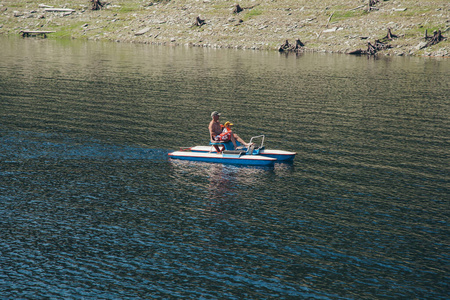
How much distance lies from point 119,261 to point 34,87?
156 ft

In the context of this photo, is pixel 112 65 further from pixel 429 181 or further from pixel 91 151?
pixel 429 181

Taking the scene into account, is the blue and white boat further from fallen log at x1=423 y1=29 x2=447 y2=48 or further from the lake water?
fallen log at x1=423 y1=29 x2=447 y2=48

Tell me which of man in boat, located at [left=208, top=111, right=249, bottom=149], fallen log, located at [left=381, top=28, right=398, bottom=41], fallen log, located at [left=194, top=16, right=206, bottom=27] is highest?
fallen log, located at [left=194, top=16, right=206, bottom=27]

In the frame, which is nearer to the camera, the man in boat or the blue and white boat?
the blue and white boat

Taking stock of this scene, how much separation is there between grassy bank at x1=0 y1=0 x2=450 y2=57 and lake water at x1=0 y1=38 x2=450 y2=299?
7498 centimetres

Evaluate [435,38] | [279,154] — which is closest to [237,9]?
[435,38]

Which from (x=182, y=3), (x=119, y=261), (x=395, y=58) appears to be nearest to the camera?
(x=119, y=261)

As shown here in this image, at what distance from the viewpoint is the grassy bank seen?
12288cm

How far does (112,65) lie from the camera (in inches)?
3445

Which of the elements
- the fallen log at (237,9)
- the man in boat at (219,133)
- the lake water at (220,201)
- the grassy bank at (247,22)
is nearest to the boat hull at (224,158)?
the lake water at (220,201)

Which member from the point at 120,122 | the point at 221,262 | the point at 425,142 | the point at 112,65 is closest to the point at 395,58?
the point at 112,65

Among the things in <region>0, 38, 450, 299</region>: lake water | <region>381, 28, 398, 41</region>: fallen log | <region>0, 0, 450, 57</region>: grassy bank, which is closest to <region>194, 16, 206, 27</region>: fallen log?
<region>0, 0, 450, 57</region>: grassy bank

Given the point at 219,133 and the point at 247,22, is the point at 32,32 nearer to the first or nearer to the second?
the point at 247,22

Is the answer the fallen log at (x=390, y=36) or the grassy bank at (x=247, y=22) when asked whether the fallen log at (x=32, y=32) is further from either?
the fallen log at (x=390, y=36)
